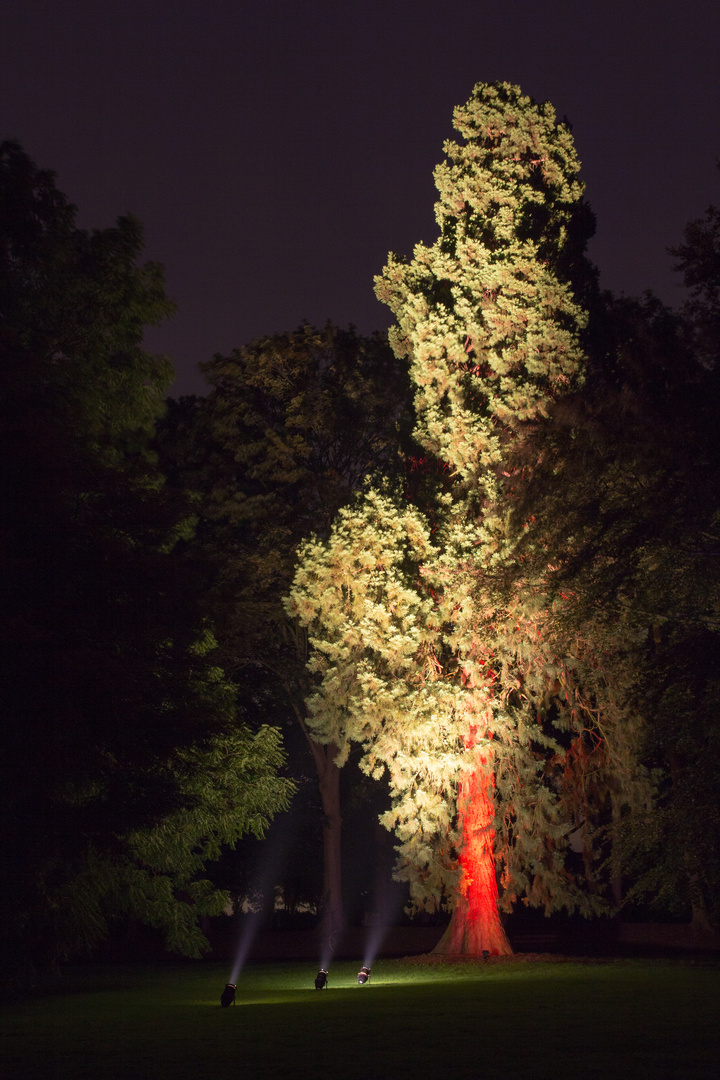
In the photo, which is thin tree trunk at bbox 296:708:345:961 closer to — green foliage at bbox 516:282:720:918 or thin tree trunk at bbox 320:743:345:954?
thin tree trunk at bbox 320:743:345:954

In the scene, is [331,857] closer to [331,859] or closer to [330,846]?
[331,859]

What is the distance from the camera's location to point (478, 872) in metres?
26.6

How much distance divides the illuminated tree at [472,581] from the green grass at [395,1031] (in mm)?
4688

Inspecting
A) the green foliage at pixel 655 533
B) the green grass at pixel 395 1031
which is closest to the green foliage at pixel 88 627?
the green grass at pixel 395 1031

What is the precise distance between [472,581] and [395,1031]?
1374 cm

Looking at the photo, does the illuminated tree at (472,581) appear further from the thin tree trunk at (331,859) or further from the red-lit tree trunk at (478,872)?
the thin tree trunk at (331,859)

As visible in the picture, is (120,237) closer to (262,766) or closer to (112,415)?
(112,415)

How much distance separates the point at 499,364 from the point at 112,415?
346 inches

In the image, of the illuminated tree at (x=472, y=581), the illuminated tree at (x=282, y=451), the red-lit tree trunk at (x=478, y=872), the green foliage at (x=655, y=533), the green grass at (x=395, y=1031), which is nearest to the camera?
the green grass at (x=395, y=1031)

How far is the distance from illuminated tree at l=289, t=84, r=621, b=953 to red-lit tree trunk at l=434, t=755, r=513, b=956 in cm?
5

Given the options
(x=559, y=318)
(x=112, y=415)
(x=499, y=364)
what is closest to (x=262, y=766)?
(x=112, y=415)

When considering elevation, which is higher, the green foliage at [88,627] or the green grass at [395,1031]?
the green foliage at [88,627]

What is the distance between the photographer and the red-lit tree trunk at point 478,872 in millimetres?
26109

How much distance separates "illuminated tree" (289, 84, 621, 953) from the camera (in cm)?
2541
